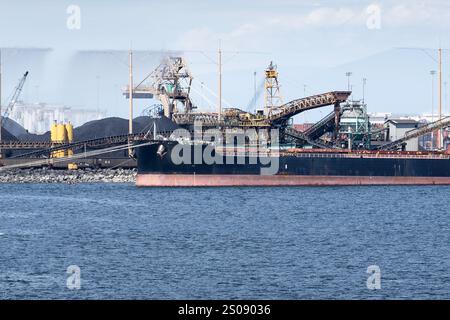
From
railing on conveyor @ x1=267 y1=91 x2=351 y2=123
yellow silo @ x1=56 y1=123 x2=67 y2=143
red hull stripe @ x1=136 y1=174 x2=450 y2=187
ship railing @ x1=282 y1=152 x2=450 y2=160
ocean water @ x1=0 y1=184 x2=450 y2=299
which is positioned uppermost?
railing on conveyor @ x1=267 y1=91 x2=351 y2=123

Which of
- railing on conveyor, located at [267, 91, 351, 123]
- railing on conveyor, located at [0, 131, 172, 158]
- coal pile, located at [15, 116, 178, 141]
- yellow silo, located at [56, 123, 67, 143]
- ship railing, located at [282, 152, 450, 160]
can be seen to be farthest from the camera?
coal pile, located at [15, 116, 178, 141]

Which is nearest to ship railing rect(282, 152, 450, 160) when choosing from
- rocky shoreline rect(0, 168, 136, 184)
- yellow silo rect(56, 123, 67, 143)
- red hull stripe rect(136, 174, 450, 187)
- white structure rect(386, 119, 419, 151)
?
red hull stripe rect(136, 174, 450, 187)

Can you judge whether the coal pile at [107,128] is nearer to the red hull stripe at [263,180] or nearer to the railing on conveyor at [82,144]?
the railing on conveyor at [82,144]

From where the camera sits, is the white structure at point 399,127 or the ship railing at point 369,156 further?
the white structure at point 399,127

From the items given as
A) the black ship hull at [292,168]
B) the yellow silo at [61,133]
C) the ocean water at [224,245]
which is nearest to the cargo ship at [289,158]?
the black ship hull at [292,168]

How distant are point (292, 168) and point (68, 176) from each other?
26.0 m

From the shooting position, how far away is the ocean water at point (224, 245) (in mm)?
38406

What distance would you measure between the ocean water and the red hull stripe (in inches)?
295

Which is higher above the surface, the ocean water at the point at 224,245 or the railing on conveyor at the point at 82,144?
the railing on conveyor at the point at 82,144

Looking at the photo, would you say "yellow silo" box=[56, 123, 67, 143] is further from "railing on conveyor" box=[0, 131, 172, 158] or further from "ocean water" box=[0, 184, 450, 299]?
"ocean water" box=[0, 184, 450, 299]

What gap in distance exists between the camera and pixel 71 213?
67.4 m

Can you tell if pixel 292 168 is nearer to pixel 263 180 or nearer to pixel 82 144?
pixel 263 180

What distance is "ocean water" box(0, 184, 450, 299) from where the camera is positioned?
1512 inches

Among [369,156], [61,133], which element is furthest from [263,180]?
[61,133]
